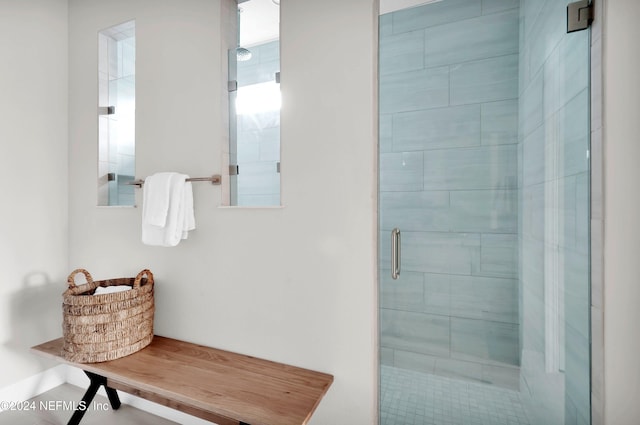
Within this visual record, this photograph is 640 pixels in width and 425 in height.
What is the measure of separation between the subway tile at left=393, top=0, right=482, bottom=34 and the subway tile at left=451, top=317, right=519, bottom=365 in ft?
4.12

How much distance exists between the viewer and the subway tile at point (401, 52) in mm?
1367

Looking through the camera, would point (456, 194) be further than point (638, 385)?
Yes

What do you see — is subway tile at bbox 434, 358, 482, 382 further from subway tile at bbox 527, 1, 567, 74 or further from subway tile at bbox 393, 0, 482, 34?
subway tile at bbox 393, 0, 482, 34

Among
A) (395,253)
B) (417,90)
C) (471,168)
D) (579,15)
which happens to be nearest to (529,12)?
(579,15)

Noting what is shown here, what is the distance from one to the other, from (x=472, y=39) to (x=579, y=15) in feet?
1.24

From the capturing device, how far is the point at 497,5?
4.58 feet

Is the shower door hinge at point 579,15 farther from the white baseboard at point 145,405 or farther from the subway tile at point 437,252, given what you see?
the white baseboard at point 145,405

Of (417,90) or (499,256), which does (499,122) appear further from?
(499,256)

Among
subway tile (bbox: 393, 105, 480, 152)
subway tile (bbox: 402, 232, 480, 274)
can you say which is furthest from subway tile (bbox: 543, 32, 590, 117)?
subway tile (bbox: 402, 232, 480, 274)

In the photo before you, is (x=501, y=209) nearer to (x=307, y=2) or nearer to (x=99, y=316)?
(x=307, y=2)

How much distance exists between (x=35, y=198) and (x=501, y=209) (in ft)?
7.94

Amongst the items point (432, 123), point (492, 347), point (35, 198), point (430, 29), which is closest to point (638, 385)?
point (492, 347)

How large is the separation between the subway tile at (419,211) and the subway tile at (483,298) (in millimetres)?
249

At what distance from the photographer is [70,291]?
155cm
